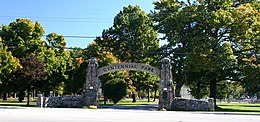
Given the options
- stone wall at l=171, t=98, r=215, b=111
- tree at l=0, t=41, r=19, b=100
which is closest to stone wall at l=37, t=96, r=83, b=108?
stone wall at l=171, t=98, r=215, b=111

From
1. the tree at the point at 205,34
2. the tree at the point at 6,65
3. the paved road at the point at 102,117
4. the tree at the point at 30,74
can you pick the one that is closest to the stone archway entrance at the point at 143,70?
the tree at the point at 205,34

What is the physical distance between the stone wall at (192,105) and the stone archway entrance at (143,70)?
1.92 ft

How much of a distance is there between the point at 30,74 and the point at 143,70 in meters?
12.4

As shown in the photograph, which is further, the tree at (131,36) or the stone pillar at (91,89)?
→ the tree at (131,36)

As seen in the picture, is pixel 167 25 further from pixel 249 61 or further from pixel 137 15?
pixel 137 15

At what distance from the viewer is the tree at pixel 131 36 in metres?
53.2

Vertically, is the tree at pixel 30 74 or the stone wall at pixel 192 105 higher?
the tree at pixel 30 74

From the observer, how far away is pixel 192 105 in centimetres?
3098

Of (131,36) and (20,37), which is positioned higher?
(131,36)

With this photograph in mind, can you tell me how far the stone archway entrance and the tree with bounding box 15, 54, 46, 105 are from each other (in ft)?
24.3

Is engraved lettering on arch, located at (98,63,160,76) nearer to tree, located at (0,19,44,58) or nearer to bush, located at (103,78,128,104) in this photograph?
bush, located at (103,78,128,104)

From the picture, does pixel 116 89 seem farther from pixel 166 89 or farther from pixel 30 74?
pixel 166 89

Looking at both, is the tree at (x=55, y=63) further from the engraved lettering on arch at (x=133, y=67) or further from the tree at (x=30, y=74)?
A: the engraved lettering on arch at (x=133, y=67)

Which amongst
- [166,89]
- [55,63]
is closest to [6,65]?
[55,63]
